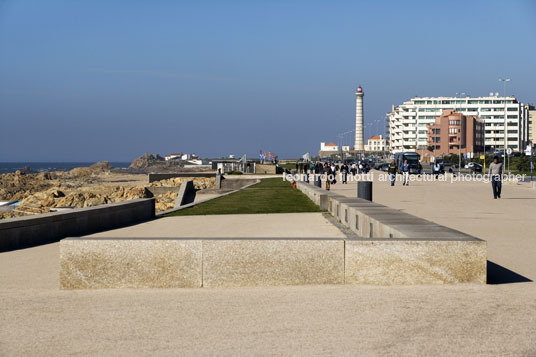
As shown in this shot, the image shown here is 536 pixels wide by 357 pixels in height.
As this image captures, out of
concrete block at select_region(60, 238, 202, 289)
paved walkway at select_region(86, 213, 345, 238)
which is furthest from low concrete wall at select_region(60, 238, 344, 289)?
paved walkway at select_region(86, 213, 345, 238)

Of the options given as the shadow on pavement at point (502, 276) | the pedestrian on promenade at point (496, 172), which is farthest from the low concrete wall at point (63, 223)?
the pedestrian on promenade at point (496, 172)

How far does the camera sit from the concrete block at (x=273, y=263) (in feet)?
25.7

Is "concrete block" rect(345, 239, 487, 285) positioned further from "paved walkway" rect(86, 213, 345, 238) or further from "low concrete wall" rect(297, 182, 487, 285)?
"paved walkway" rect(86, 213, 345, 238)

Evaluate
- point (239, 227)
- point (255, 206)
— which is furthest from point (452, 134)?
point (239, 227)

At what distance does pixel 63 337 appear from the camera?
19.0 feet

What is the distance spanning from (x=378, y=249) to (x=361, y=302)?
1018 mm

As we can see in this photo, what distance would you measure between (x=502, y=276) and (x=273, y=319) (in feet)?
11.7

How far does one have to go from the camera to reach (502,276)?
8.41 meters

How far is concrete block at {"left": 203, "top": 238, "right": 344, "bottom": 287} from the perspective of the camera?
309 inches

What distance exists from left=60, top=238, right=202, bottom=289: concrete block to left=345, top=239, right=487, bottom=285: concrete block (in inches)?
79.4

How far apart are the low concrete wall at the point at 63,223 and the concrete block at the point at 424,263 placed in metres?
7.05

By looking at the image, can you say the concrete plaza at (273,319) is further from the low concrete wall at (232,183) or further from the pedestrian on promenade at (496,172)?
the low concrete wall at (232,183)

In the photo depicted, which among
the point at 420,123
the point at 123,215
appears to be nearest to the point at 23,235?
the point at 123,215

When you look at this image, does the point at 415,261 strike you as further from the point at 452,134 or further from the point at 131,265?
the point at 452,134
